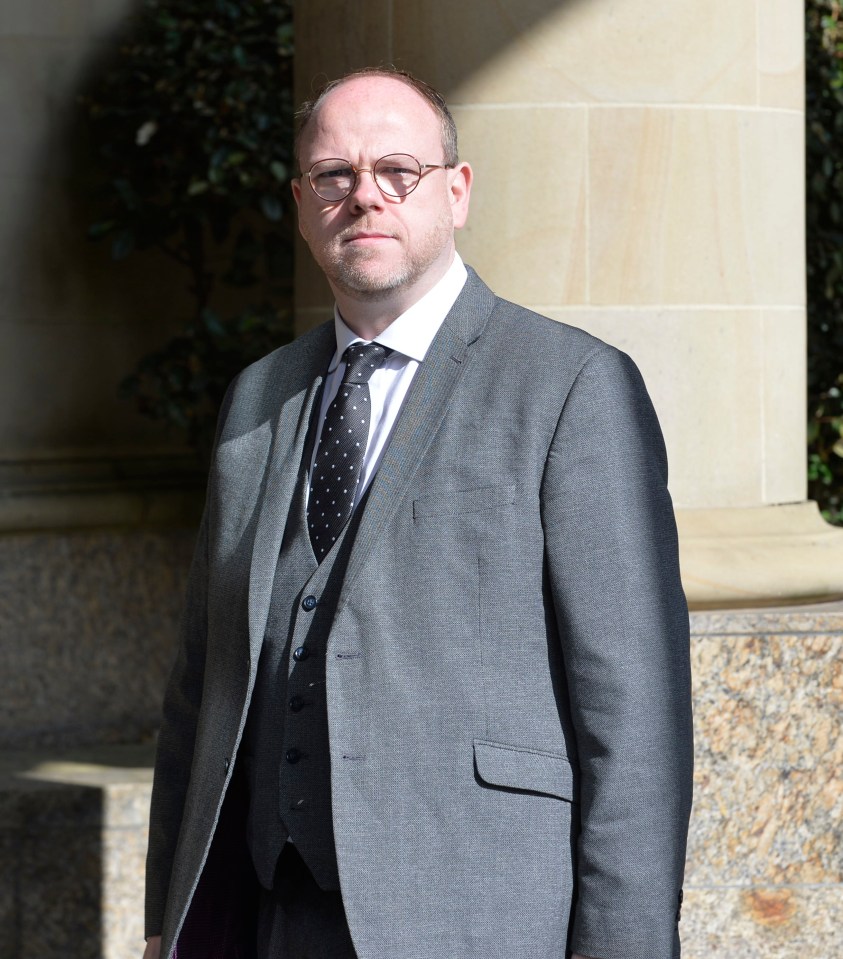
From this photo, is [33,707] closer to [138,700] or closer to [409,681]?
[138,700]

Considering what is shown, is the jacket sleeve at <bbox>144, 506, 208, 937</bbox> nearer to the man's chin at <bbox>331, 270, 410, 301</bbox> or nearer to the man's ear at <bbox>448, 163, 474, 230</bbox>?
the man's chin at <bbox>331, 270, 410, 301</bbox>

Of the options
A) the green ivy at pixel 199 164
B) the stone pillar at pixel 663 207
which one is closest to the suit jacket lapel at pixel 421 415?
the stone pillar at pixel 663 207

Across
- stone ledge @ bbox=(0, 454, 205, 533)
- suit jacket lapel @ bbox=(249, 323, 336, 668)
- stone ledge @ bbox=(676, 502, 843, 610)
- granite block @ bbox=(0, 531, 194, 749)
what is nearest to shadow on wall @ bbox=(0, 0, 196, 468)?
stone ledge @ bbox=(0, 454, 205, 533)

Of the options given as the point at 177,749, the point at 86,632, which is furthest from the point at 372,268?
the point at 86,632

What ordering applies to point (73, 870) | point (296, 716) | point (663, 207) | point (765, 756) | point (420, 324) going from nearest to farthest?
point (296, 716), point (420, 324), point (765, 756), point (663, 207), point (73, 870)

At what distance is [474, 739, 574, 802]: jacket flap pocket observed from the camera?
2004 millimetres

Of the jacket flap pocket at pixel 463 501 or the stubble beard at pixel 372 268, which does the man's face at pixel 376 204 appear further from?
the jacket flap pocket at pixel 463 501

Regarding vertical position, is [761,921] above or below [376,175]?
below

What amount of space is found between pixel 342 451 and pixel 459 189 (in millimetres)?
448

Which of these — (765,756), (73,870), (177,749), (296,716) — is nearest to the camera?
(296,716)

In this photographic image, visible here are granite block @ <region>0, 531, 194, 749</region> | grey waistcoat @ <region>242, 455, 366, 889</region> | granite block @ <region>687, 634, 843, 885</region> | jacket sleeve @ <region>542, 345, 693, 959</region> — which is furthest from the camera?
granite block @ <region>0, 531, 194, 749</region>

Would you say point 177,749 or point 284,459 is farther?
point 177,749

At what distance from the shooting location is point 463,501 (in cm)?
206

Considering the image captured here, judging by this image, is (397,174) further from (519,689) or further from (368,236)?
(519,689)
